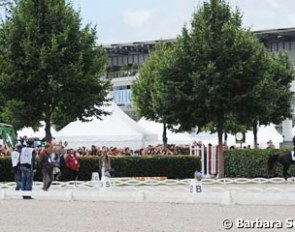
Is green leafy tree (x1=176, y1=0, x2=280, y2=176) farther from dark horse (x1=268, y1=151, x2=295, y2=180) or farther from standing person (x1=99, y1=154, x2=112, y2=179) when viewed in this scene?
standing person (x1=99, y1=154, x2=112, y2=179)

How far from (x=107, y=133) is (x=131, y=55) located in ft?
227

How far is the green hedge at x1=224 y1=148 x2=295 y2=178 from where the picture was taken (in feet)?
113

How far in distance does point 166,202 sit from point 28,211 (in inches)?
162

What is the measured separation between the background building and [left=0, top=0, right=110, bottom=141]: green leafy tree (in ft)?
162

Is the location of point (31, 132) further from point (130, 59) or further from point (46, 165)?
point (130, 59)

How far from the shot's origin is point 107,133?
40.5 meters

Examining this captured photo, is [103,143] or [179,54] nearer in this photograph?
[179,54]

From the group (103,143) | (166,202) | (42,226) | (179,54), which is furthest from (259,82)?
(42,226)

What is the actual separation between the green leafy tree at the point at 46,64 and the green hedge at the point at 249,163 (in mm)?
7092

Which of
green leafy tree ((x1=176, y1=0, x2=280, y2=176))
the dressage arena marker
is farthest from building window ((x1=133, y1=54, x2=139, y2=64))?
the dressage arena marker

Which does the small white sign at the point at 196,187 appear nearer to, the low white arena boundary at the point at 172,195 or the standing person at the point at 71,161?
the low white arena boundary at the point at 172,195

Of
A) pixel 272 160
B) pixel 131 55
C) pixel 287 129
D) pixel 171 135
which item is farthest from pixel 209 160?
pixel 131 55

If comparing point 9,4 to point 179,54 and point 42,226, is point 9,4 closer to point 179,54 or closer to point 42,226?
point 179,54

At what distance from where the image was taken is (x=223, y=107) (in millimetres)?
34500
